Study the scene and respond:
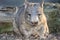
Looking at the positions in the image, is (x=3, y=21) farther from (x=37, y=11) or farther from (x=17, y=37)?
(x=37, y=11)

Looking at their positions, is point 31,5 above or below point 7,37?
above

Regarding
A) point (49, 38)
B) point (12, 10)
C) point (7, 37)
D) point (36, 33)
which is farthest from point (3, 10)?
point (36, 33)

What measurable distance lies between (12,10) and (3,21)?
1.35 feet

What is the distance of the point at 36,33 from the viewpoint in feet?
24.9

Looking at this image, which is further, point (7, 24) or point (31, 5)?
point (7, 24)

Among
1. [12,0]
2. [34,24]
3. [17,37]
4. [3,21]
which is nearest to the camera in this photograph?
[34,24]

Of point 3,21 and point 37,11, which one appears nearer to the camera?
point 37,11

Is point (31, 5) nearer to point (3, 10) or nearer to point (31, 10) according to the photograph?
point (31, 10)

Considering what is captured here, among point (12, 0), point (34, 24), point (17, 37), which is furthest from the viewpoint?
point (12, 0)

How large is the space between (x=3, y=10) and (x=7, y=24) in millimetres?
410

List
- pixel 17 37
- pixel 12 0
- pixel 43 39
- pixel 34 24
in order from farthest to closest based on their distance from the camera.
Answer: pixel 12 0, pixel 17 37, pixel 43 39, pixel 34 24

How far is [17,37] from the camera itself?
8570mm

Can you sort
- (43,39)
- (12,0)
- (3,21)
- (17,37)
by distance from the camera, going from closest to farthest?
(43,39)
(17,37)
(3,21)
(12,0)

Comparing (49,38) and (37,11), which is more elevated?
(37,11)
